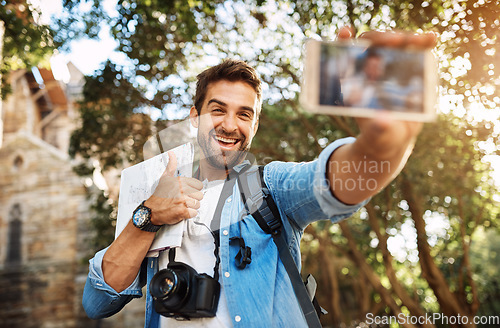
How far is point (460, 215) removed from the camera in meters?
8.21

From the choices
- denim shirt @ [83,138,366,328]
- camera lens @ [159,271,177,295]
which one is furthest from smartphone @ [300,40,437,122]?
camera lens @ [159,271,177,295]

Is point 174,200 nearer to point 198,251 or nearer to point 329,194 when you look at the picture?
point 198,251

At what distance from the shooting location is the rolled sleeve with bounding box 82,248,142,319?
1871mm

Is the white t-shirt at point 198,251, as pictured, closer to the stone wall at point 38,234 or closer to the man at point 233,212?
the man at point 233,212

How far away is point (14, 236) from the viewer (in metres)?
15.0

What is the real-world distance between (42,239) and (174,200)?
1537 centimetres

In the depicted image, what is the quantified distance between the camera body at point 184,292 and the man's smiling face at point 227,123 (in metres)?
0.55

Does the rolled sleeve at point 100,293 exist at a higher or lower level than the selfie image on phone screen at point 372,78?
lower

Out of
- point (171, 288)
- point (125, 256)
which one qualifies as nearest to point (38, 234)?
point (125, 256)

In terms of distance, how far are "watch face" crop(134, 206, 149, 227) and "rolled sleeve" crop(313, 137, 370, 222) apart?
81 centimetres

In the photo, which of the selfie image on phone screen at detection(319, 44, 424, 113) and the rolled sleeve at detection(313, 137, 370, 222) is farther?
the rolled sleeve at detection(313, 137, 370, 222)

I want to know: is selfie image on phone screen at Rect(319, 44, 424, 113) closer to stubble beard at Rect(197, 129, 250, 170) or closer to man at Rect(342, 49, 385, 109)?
man at Rect(342, 49, 385, 109)

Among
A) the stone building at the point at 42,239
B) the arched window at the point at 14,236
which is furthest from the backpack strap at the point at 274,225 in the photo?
the arched window at the point at 14,236

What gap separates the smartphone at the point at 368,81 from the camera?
3.06 ft
